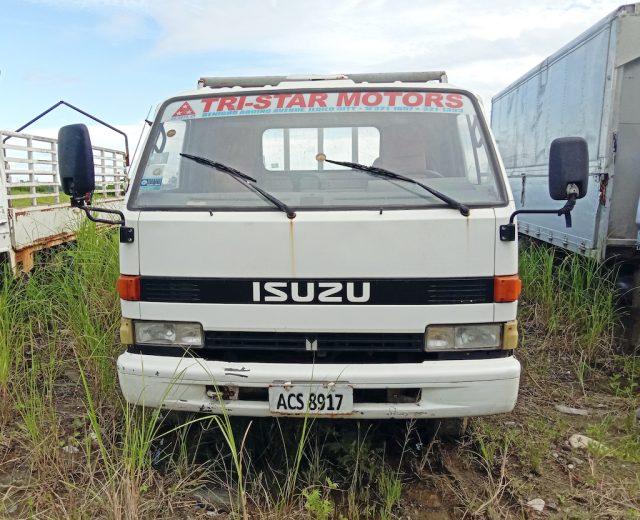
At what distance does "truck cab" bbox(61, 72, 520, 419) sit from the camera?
245cm

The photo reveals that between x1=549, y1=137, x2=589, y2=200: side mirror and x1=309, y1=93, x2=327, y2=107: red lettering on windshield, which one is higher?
x1=309, y1=93, x2=327, y2=107: red lettering on windshield

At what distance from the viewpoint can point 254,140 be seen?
3.00 metres

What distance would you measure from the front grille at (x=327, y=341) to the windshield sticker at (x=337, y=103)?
1.20 m

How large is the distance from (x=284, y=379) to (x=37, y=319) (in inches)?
103

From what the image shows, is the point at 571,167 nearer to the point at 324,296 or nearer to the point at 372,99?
the point at 372,99

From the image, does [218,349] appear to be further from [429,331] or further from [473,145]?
[473,145]

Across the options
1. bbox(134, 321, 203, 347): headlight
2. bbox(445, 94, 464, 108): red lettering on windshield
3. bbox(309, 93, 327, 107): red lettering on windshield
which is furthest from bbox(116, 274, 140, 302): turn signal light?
bbox(445, 94, 464, 108): red lettering on windshield

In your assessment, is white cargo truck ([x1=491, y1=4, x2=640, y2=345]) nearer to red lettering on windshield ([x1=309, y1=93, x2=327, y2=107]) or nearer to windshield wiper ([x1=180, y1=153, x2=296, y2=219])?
red lettering on windshield ([x1=309, y1=93, x2=327, y2=107])

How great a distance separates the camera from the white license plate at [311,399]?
2.46m

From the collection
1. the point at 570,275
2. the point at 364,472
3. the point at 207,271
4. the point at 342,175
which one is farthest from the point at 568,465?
the point at 570,275

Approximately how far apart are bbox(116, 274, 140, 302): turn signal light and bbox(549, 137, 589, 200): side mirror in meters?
2.00

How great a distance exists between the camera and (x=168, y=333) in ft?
8.53

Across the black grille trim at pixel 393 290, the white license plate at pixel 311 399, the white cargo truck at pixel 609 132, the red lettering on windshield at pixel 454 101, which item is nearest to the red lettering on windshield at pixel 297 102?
the red lettering on windshield at pixel 454 101

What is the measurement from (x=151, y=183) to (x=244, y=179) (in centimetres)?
51
